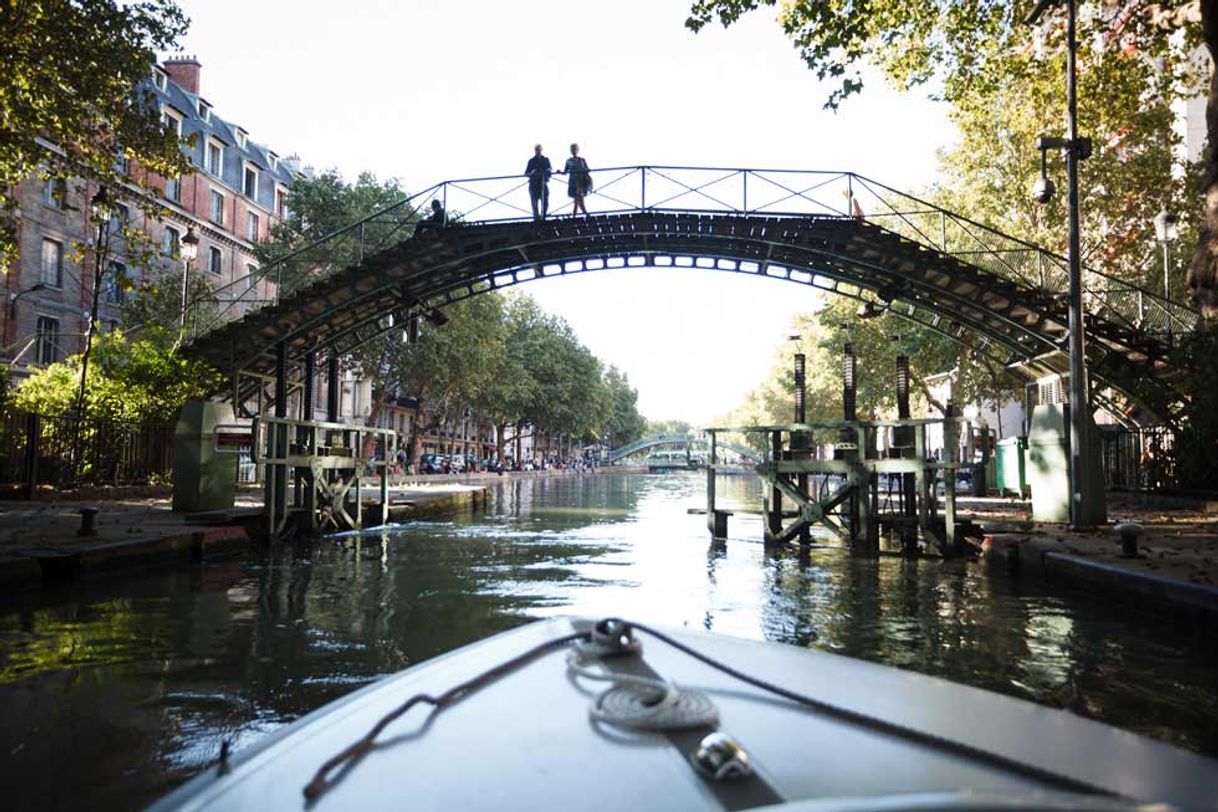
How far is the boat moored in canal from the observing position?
5.20 ft

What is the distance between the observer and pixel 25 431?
15.9m

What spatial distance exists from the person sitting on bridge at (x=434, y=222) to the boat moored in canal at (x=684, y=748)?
55.0 ft

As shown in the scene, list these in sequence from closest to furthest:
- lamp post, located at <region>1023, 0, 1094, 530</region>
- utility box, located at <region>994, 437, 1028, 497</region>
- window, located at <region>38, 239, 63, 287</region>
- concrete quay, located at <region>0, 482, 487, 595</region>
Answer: concrete quay, located at <region>0, 482, 487, 595</region> < lamp post, located at <region>1023, 0, 1094, 530</region> < utility box, located at <region>994, 437, 1028, 497</region> < window, located at <region>38, 239, 63, 287</region>

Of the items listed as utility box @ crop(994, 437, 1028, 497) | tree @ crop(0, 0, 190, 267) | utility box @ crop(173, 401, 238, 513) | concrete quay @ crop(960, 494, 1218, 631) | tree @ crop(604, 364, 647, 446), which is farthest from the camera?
tree @ crop(604, 364, 647, 446)

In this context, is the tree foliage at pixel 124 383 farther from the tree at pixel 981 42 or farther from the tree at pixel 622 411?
the tree at pixel 622 411

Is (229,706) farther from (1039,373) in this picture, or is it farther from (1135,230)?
(1135,230)

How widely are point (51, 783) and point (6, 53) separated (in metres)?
11.0

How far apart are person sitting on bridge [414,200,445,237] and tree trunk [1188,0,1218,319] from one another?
1446cm

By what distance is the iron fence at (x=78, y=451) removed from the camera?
15.4 metres

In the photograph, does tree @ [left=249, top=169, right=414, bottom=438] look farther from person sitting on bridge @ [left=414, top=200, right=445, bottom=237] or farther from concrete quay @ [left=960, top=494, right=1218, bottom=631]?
concrete quay @ [left=960, top=494, right=1218, bottom=631]

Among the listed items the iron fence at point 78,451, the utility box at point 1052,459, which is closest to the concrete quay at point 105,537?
the iron fence at point 78,451

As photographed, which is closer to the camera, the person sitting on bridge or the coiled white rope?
the coiled white rope

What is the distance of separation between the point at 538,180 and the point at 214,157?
30764mm

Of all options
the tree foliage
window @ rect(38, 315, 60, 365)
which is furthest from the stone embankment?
window @ rect(38, 315, 60, 365)
